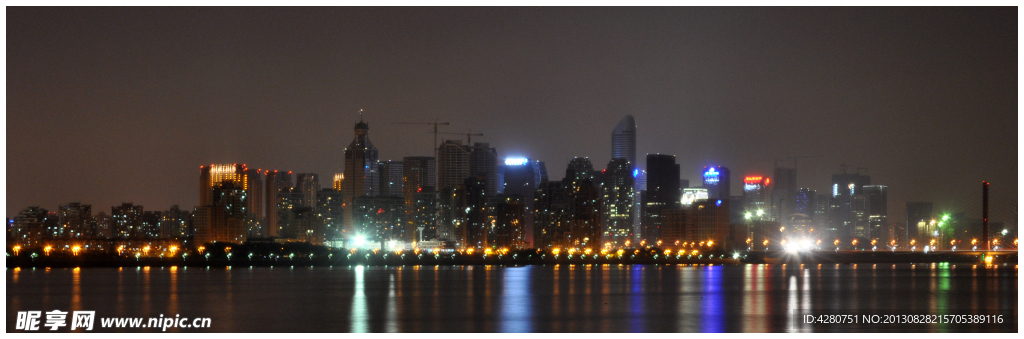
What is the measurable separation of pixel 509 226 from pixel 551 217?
22.9 ft

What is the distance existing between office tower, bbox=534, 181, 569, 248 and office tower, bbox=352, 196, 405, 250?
84.5 feet

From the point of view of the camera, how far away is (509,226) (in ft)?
523

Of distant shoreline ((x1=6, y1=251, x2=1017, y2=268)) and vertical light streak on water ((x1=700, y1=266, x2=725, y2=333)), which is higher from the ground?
vertical light streak on water ((x1=700, y1=266, x2=725, y2=333))

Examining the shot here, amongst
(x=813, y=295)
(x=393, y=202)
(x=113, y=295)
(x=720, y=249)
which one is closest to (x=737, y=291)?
(x=813, y=295)

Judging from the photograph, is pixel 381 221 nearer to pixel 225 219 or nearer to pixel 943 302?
pixel 225 219

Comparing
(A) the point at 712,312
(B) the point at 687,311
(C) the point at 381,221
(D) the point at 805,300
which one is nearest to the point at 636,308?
(B) the point at 687,311

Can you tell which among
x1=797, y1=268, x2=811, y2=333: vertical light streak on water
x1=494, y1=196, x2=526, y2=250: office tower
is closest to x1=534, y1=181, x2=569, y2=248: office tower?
x1=494, y1=196, x2=526, y2=250: office tower

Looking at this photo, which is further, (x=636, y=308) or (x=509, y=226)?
(x=509, y=226)

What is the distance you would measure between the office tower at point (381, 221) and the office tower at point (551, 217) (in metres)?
25.7

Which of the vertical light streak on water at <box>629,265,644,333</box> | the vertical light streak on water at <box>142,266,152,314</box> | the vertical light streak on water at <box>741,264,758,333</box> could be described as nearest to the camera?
the vertical light streak on water at <box>741,264,758,333</box>

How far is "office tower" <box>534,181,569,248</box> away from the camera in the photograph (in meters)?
155

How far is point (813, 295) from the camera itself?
54.2 m

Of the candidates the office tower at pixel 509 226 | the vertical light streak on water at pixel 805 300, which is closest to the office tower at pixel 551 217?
the office tower at pixel 509 226

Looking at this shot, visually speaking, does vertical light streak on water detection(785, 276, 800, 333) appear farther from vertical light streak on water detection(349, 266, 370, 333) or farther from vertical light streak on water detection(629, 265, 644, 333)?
vertical light streak on water detection(349, 266, 370, 333)
